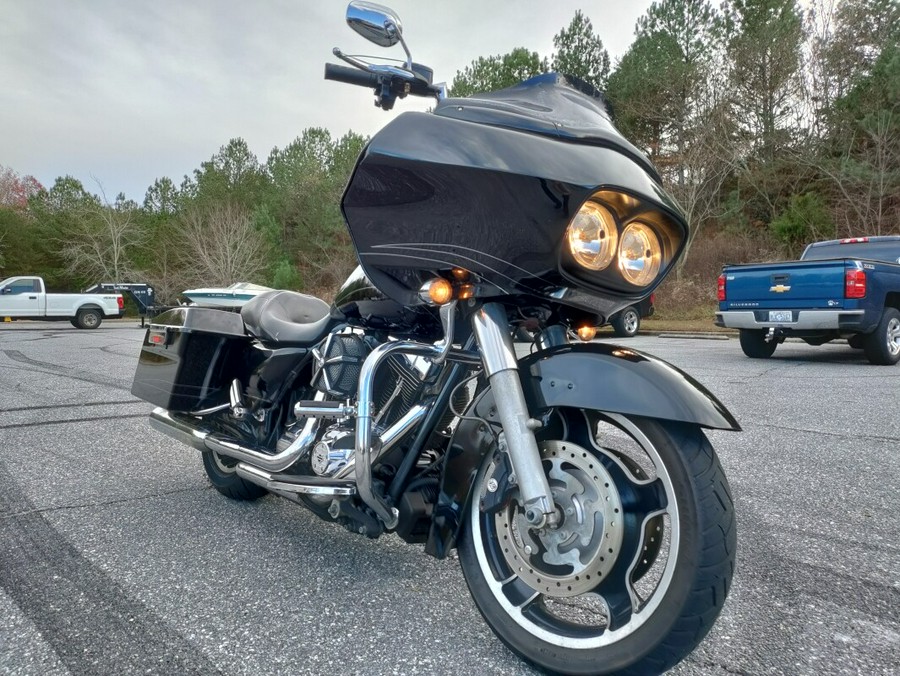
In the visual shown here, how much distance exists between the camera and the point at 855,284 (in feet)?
27.3

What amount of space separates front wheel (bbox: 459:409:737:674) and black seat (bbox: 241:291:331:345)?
3.75ft

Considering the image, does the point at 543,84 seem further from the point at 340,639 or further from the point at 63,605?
the point at 63,605

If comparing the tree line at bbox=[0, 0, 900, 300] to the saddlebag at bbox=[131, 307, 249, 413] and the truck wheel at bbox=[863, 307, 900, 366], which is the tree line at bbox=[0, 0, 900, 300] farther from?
the saddlebag at bbox=[131, 307, 249, 413]

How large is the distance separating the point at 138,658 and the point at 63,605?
512 mm

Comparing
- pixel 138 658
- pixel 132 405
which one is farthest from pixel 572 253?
pixel 132 405

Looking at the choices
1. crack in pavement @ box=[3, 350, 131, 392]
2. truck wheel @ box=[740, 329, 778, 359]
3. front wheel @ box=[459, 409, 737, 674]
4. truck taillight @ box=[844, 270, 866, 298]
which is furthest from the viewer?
truck wheel @ box=[740, 329, 778, 359]

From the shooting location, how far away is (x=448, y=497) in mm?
1985

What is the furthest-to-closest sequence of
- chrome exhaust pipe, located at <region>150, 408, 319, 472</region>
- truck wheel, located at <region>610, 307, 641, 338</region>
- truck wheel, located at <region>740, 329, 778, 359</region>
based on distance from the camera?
truck wheel, located at <region>610, 307, 641, 338</region>
truck wheel, located at <region>740, 329, 778, 359</region>
chrome exhaust pipe, located at <region>150, 408, 319, 472</region>

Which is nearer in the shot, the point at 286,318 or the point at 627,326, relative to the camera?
the point at 286,318

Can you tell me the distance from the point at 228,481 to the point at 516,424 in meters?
2.08

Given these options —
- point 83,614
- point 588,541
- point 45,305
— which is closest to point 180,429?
point 83,614

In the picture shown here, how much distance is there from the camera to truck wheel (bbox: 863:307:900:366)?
28.0 feet

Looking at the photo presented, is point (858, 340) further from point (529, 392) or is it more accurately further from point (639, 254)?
point (529, 392)

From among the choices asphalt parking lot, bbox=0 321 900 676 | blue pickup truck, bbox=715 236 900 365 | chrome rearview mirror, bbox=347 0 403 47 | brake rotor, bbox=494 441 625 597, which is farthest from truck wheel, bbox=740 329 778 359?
chrome rearview mirror, bbox=347 0 403 47
